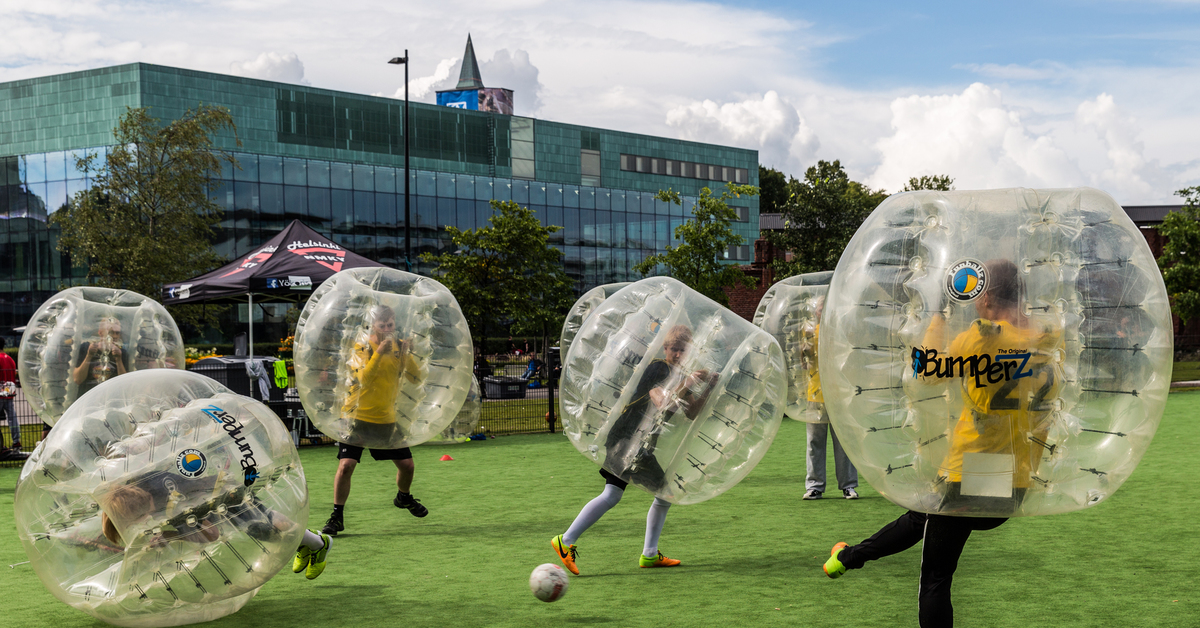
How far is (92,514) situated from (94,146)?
4700 centimetres

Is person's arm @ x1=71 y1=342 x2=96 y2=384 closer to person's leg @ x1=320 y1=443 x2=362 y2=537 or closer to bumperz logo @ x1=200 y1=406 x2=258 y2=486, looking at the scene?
person's leg @ x1=320 y1=443 x2=362 y2=537

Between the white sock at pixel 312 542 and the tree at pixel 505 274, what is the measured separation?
20978 millimetres

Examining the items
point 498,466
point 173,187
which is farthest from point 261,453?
point 173,187

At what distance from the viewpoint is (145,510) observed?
16.5 ft

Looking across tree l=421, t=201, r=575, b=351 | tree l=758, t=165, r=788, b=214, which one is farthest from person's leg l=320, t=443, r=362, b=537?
tree l=758, t=165, r=788, b=214

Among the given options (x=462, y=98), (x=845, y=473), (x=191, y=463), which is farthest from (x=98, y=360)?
(x=462, y=98)

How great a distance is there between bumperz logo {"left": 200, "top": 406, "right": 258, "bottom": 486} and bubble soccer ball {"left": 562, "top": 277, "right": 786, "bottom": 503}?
6.66 ft

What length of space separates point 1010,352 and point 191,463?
4.08 meters

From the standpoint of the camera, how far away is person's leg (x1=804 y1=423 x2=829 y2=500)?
9781 millimetres

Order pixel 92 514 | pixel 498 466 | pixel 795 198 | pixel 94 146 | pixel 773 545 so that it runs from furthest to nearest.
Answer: pixel 94 146, pixel 795 198, pixel 498 466, pixel 773 545, pixel 92 514

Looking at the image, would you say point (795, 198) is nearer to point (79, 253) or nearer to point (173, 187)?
point (173, 187)

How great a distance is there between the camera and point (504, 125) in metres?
57.2

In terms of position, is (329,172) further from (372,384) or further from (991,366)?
(991,366)

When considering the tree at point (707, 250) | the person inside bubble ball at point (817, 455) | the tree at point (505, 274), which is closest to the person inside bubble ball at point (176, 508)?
the person inside bubble ball at point (817, 455)
